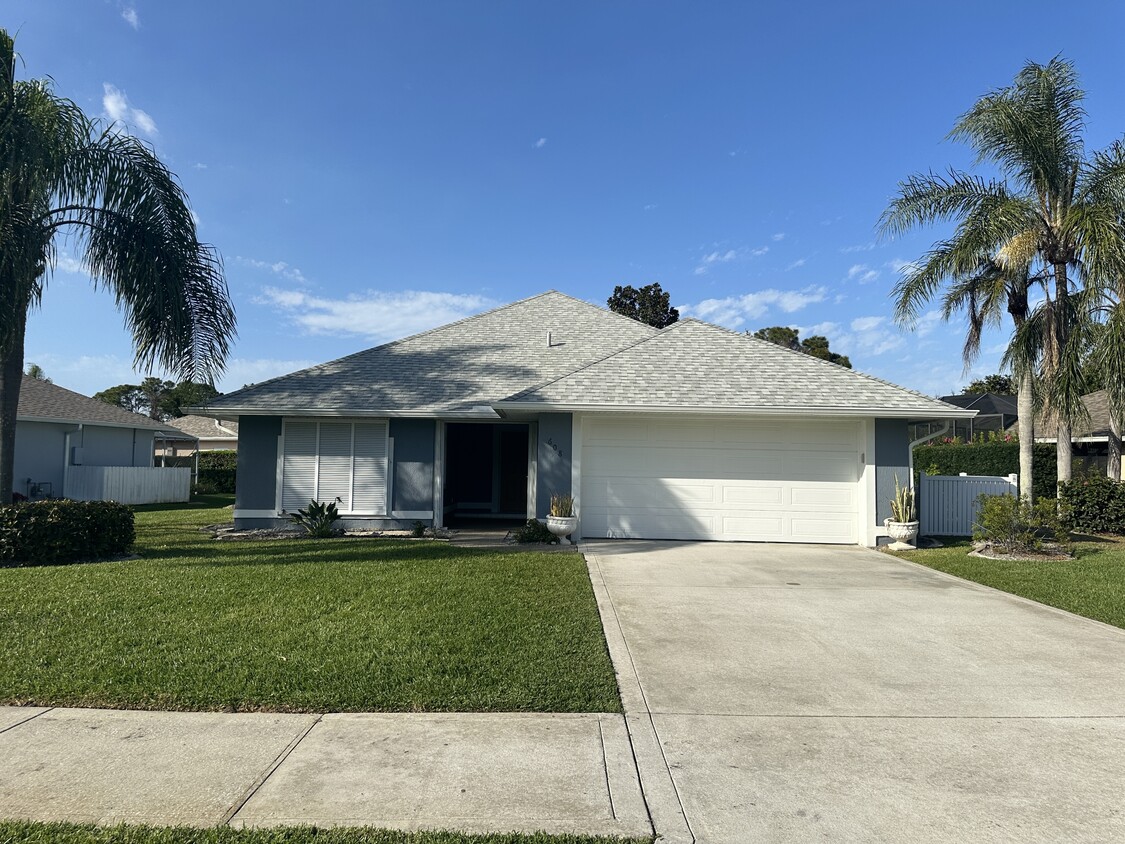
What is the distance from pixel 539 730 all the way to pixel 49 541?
8.74 m

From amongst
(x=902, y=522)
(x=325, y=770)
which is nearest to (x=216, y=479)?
(x=902, y=522)

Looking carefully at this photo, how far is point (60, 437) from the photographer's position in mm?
19859

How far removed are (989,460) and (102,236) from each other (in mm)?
23454

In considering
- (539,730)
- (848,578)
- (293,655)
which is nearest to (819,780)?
(539,730)

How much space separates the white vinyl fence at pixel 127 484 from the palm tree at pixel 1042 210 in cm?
2286

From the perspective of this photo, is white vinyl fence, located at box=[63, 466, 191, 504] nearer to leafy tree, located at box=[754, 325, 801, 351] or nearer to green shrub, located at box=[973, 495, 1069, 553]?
green shrub, located at box=[973, 495, 1069, 553]

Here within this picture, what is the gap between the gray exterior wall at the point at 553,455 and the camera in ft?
Result: 39.6

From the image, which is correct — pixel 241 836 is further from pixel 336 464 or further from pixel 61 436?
pixel 61 436

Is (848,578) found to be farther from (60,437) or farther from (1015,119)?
(60,437)

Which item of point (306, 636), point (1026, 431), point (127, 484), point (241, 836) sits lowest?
point (241, 836)

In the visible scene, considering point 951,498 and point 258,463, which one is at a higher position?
point 258,463

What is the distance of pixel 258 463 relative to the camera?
43.5 ft

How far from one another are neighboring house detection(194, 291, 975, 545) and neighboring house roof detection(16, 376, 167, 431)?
32.4 feet

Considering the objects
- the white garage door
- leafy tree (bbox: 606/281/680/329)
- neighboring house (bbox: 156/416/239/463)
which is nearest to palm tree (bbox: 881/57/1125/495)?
the white garage door
